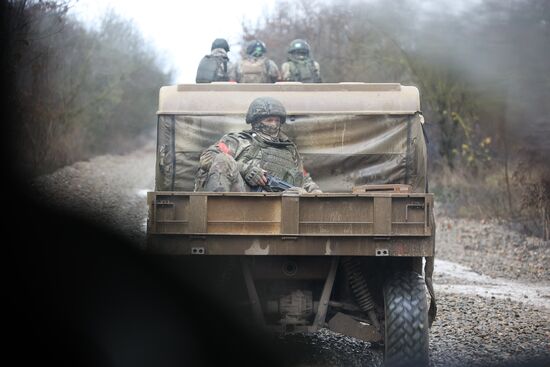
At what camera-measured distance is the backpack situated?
13531 mm

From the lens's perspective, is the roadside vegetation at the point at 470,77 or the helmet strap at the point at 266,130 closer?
the helmet strap at the point at 266,130

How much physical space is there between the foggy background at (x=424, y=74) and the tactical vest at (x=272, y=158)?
21.9 feet

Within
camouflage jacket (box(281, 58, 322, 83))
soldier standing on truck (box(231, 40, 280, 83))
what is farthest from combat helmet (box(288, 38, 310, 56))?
soldier standing on truck (box(231, 40, 280, 83))

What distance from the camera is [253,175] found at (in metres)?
8.73

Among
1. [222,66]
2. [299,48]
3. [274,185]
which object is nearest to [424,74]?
[299,48]

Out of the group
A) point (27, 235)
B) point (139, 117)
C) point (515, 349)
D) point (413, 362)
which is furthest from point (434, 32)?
point (139, 117)

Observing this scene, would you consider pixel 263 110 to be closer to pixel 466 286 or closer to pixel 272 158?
pixel 272 158

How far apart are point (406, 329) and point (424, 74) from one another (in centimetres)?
2005

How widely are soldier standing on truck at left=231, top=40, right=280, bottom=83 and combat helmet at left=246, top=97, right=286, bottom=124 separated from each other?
170 inches

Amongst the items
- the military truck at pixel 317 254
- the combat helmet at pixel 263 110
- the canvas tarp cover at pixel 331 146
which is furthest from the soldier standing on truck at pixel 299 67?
the military truck at pixel 317 254

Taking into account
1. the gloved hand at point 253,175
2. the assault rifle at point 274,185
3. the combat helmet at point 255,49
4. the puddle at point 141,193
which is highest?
the combat helmet at point 255,49

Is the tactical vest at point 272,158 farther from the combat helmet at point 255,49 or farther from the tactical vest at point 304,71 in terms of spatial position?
the tactical vest at point 304,71

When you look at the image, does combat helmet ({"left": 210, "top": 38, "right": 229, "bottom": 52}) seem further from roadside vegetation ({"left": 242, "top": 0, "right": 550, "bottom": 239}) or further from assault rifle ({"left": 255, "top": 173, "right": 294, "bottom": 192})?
assault rifle ({"left": 255, "top": 173, "right": 294, "bottom": 192})

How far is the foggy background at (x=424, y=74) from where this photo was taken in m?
16.5
